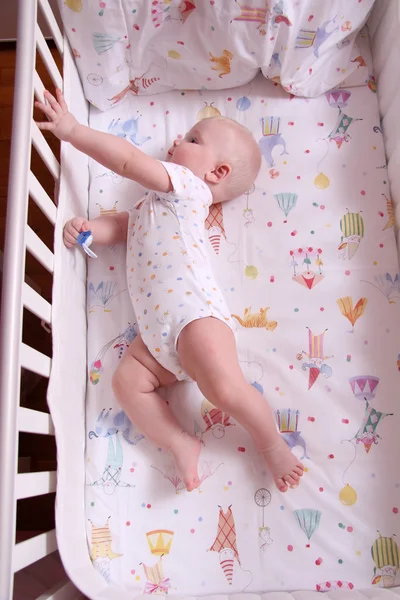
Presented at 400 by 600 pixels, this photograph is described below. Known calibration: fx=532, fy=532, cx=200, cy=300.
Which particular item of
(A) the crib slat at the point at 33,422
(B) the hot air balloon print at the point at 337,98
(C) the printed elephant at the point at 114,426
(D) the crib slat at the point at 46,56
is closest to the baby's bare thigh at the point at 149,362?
(C) the printed elephant at the point at 114,426

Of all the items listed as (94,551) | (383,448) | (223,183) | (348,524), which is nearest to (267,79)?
(223,183)

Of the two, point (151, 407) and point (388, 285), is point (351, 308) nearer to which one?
point (388, 285)

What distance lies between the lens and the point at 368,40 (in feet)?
4.53

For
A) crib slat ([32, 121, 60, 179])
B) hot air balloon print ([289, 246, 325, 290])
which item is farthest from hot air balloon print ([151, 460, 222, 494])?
crib slat ([32, 121, 60, 179])

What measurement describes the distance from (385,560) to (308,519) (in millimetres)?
163

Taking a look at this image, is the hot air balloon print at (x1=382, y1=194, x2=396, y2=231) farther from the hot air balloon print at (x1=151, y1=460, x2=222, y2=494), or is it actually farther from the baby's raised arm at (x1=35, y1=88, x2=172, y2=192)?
the hot air balloon print at (x1=151, y1=460, x2=222, y2=494)

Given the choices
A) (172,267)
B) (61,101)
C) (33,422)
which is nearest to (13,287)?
(33,422)

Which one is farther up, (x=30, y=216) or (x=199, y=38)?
(x=199, y=38)

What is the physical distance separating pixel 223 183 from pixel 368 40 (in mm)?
571

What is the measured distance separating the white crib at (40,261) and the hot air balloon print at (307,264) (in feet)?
0.70

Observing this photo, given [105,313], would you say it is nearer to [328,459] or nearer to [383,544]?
[328,459]

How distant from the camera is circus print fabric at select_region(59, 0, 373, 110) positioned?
3.97 feet

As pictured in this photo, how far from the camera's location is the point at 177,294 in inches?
42.8

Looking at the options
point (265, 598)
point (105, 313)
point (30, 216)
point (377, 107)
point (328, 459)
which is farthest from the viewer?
point (30, 216)
